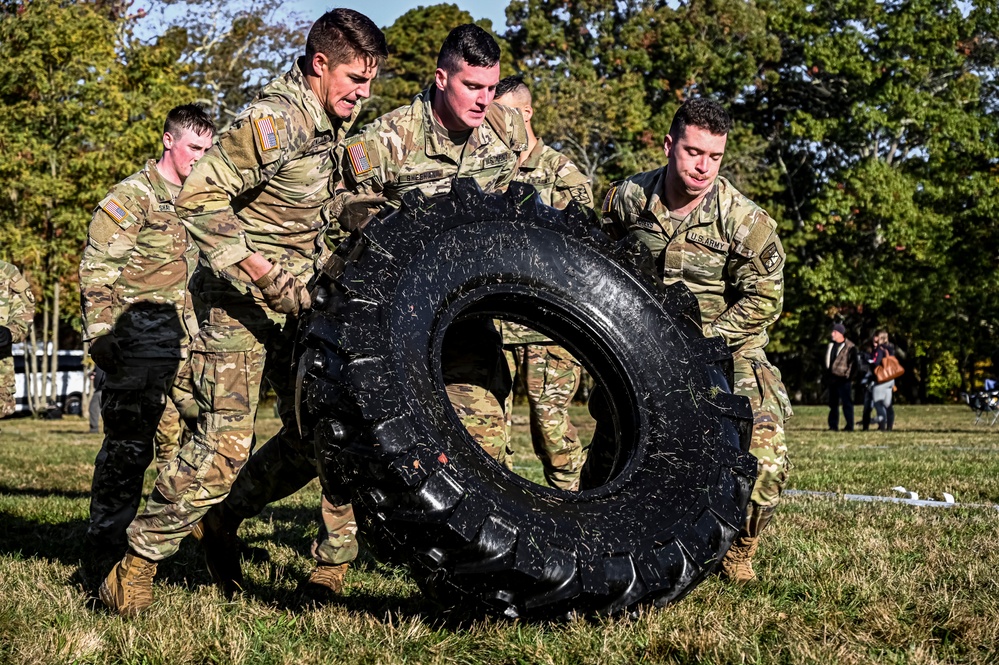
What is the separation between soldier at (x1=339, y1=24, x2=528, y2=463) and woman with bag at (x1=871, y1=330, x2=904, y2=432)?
16846mm

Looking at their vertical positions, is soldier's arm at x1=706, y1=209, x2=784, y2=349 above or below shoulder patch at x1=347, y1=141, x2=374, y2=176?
below

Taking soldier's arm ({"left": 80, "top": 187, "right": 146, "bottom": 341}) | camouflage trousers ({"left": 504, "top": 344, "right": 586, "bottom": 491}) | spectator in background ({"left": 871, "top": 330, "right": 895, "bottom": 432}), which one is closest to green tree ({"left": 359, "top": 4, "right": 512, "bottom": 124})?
spectator in background ({"left": 871, "top": 330, "right": 895, "bottom": 432})

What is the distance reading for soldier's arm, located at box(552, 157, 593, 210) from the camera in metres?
6.09

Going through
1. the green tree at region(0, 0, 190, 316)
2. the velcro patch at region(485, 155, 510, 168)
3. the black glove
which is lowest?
the black glove

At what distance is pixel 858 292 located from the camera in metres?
36.6

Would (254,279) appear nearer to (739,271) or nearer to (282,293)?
(282,293)

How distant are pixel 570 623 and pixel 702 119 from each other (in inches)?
102

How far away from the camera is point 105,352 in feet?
20.8

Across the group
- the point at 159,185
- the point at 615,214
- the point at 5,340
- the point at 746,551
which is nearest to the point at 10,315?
the point at 5,340

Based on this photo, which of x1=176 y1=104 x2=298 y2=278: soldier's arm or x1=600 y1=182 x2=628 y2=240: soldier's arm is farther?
x1=600 y1=182 x2=628 y2=240: soldier's arm

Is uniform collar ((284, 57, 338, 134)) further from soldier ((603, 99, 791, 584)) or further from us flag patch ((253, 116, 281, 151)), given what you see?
soldier ((603, 99, 791, 584))

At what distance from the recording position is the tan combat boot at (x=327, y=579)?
16.2ft

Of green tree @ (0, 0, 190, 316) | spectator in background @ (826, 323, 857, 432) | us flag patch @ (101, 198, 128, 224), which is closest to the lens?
us flag patch @ (101, 198, 128, 224)

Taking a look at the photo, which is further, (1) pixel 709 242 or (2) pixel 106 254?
(2) pixel 106 254
